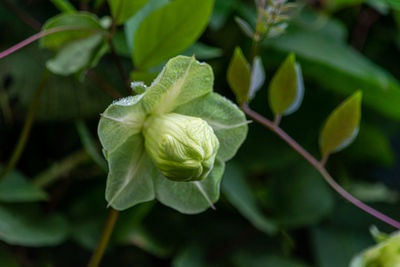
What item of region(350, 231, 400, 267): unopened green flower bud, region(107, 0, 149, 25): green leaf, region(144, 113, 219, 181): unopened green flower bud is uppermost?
region(107, 0, 149, 25): green leaf

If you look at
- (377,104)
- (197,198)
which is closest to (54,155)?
(197,198)

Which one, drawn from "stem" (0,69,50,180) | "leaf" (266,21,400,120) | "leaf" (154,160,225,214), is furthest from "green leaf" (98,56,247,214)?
"leaf" (266,21,400,120)

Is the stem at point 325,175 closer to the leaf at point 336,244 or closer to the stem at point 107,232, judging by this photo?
the stem at point 107,232

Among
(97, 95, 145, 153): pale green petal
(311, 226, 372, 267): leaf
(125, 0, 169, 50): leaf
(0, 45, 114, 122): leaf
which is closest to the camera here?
(97, 95, 145, 153): pale green petal

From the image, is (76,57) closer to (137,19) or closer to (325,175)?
(137,19)

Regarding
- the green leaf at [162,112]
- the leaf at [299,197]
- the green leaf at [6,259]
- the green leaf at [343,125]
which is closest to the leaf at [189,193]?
the green leaf at [162,112]

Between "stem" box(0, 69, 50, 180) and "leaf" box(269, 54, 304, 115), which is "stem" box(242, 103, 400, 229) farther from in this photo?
"stem" box(0, 69, 50, 180)
